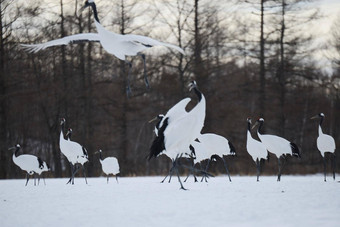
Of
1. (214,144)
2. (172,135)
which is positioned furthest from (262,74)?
(172,135)

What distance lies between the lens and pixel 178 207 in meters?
7.09

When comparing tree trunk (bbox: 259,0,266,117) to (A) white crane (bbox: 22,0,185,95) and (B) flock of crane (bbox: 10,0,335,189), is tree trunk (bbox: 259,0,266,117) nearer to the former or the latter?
(B) flock of crane (bbox: 10,0,335,189)

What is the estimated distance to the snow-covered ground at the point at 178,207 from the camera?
620cm

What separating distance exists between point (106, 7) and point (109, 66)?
8.21ft

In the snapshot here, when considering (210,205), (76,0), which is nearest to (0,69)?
(76,0)

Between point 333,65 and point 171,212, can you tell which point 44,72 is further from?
point 171,212

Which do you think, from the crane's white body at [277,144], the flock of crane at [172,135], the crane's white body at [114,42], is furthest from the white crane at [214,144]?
the crane's white body at [114,42]

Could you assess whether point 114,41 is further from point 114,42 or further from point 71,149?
point 71,149

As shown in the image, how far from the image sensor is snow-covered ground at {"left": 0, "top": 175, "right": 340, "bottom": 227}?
244 inches

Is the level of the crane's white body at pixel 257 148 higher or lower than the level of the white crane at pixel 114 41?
lower

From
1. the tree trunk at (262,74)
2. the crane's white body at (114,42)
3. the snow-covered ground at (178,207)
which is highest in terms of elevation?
the tree trunk at (262,74)

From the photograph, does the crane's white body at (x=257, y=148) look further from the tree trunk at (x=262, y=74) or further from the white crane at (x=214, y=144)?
the tree trunk at (x=262, y=74)

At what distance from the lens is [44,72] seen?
2141cm

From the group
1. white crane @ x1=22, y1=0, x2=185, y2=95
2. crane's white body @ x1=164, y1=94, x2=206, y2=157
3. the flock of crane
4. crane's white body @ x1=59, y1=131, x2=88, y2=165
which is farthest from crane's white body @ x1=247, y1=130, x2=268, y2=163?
crane's white body @ x1=59, y1=131, x2=88, y2=165
